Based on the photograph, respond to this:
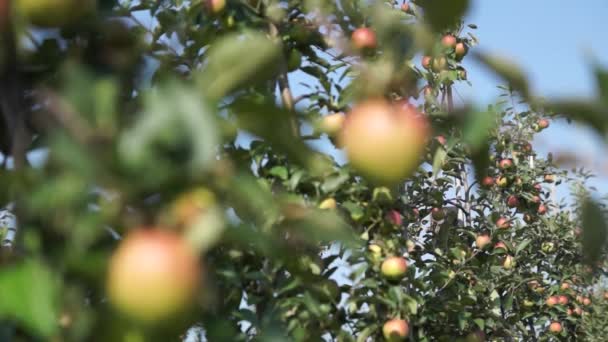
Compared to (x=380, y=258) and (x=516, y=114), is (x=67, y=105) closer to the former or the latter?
(x=380, y=258)

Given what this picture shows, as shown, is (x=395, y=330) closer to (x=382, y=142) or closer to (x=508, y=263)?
(x=382, y=142)

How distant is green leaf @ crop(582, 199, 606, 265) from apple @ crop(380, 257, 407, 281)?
3.27 ft

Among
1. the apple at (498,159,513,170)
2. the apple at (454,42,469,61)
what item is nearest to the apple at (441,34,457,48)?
the apple at (454,42,469,61)

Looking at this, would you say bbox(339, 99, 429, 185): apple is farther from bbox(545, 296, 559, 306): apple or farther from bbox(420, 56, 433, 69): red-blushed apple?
bbox(545, 296, 559, 306): apple

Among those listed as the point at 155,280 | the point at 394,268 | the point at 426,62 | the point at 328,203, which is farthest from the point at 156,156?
the point at 426,62

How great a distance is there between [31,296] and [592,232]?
1.07 feet

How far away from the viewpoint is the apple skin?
20.1 inches

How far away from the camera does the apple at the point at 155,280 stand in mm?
393

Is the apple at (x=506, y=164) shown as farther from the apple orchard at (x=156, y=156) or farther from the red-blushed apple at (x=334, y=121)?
the apple orchard at (x=156, y=156)

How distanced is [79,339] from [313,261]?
2.82 feet

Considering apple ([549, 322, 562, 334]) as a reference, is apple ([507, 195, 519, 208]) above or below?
above

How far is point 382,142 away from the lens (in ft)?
1.54

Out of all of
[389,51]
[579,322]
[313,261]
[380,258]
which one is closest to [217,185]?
[389,51]

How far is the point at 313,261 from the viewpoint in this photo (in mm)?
1283
